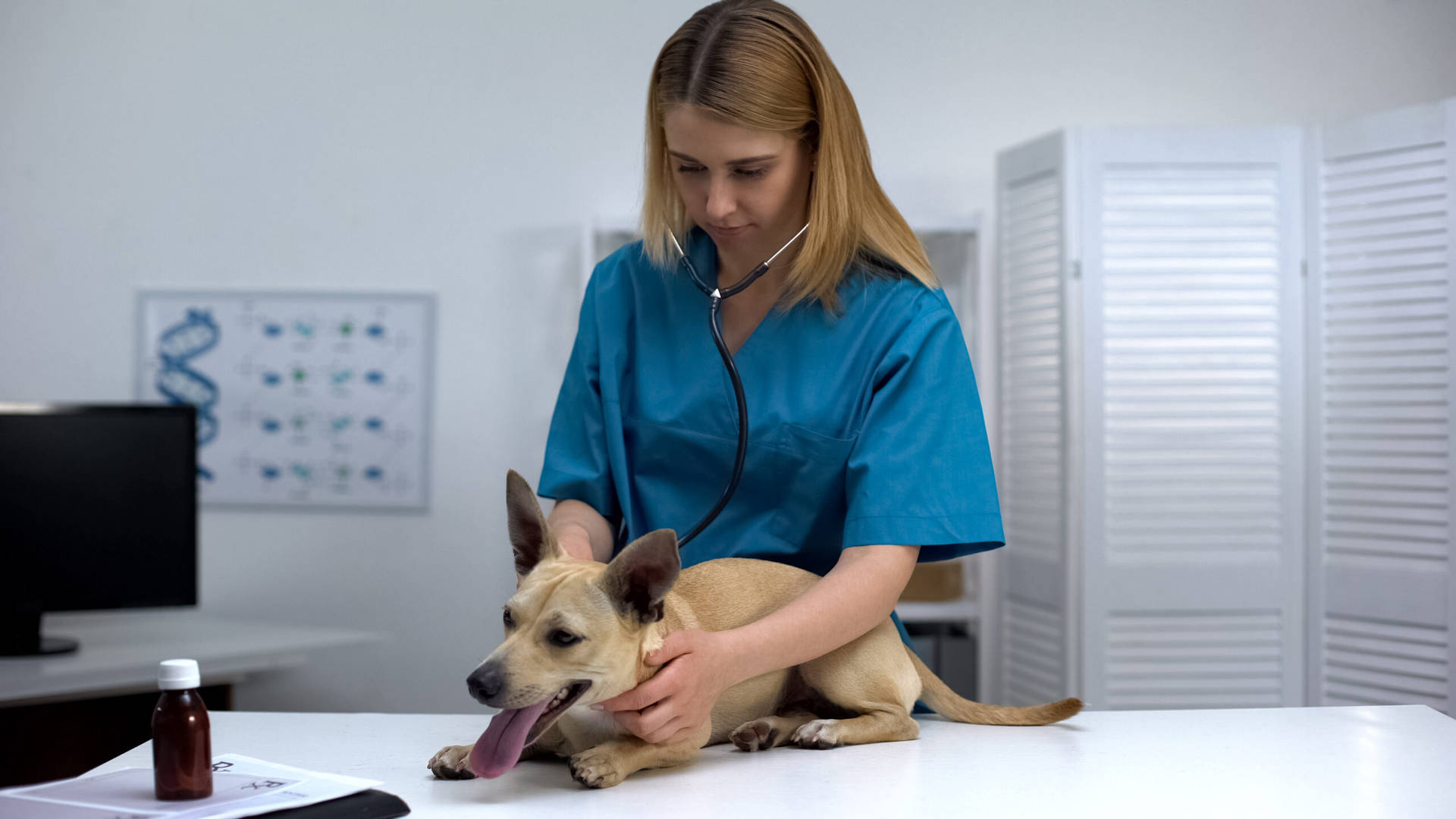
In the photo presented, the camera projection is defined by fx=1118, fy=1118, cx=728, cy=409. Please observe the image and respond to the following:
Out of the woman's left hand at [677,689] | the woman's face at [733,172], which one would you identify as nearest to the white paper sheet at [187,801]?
the woman's left hand at [677,689]

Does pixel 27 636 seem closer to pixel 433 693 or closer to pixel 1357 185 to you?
pixel 433 693

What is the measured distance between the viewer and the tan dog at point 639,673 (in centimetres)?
95

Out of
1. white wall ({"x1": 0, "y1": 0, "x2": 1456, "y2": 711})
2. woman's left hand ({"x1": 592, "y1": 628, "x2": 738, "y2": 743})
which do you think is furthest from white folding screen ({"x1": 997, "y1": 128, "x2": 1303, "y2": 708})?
woman's left hand ({"x1": 592, "y1": 628, "x2": 738, "y2": 743})

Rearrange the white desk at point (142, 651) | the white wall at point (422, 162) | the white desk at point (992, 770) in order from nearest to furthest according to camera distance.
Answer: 1. the white desk at point (992, 770)
2. the white desk at point (142, 651)
3. the white wall at point (422, 162)

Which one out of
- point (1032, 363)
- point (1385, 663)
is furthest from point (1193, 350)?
point (1385, 663)

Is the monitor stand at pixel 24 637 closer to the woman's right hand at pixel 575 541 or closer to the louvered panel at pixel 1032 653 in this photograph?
the woman's right hand at pixel 575 541

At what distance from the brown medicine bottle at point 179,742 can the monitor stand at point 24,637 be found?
213cm

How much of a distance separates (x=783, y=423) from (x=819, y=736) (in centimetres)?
Result: 35

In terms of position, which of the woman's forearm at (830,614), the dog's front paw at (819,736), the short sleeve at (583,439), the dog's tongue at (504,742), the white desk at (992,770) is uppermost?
the short sleeve at (583,439)

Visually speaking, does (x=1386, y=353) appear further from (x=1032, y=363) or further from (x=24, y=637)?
(x=24, y=637)

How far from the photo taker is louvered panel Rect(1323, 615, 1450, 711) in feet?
8.79

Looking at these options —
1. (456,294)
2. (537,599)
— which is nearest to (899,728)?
(537,599)

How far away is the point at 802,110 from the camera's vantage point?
4.02ft

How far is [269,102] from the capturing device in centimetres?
333
